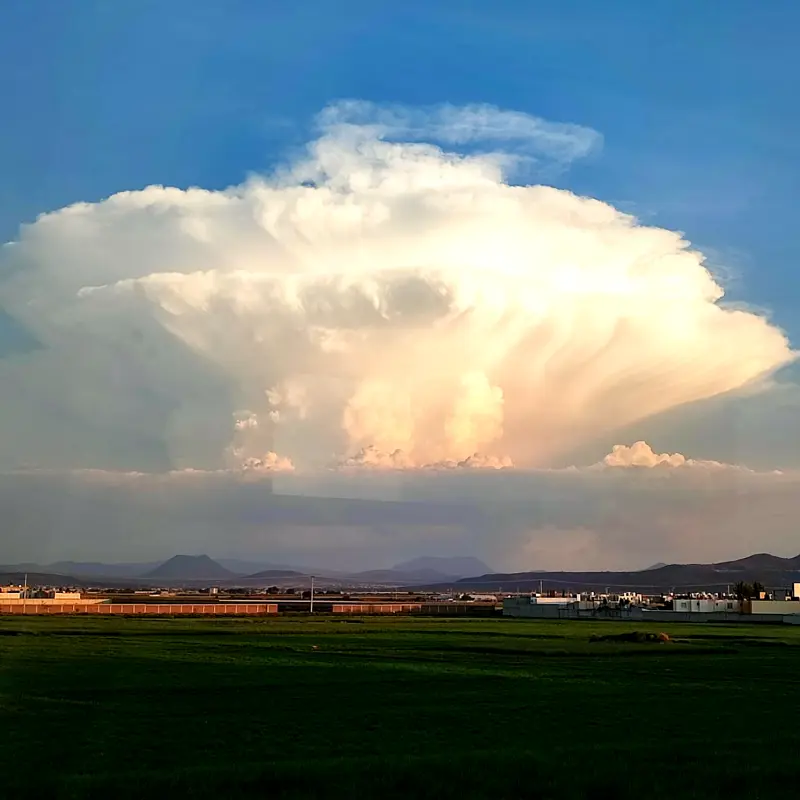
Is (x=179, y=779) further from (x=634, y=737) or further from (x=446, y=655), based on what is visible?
(x=446, y=655)

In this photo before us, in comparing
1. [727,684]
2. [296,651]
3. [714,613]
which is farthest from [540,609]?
[727,684]

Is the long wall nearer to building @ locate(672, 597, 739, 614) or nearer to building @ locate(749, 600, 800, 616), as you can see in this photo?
building @ locate(672, 597, 739, 614)

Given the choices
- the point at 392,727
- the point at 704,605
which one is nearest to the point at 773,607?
the point at 704,605

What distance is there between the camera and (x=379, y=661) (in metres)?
49.2

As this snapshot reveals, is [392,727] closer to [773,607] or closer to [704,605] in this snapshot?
[773,607]

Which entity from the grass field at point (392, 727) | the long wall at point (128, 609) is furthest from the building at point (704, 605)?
the grass field at point (392, 727)

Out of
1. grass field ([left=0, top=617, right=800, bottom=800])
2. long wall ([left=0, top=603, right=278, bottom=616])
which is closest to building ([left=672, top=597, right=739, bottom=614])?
long wall ([left=0, top=603, right=278, bottom=616])

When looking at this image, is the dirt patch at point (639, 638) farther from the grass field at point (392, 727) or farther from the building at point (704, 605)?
the building at point (704, 605)

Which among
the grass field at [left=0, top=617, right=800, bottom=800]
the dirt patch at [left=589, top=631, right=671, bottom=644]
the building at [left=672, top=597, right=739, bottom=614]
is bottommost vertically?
the building at [left=672, top=597, right=739, bottom=614]

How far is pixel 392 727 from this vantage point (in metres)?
27.0

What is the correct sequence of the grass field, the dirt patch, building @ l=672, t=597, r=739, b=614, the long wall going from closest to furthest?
the grass field → the dirt patch → the long wall → building @ l=672, t=597, r=739, b=614

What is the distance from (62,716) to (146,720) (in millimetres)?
2390

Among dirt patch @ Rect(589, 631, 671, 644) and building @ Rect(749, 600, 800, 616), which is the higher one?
dirt patch @ Rect(589, 631, 671, 644)

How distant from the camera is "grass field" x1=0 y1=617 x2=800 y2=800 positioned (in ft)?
66.4
